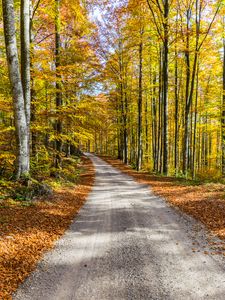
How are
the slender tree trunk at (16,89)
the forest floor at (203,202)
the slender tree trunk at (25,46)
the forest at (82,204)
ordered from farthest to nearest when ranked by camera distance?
1. the slender tree trunk at (25,46)
2. the slender tree trunk at (16,89)
3. the forest floor at (203,202)
4. the forest at (82,204)

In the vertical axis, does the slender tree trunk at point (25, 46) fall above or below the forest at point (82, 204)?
above

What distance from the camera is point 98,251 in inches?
198

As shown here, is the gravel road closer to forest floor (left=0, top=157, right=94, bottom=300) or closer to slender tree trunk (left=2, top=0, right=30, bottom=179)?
forest floor (left=0, top=157, right=94, bottom=300)

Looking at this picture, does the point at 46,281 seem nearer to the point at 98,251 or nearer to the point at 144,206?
the point at 98,251

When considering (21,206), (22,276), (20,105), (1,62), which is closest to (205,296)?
(22,276)

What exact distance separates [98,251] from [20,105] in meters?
5.74

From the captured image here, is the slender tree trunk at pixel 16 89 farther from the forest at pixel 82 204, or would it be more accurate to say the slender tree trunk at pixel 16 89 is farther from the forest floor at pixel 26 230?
the forest floor at pixel 26 230

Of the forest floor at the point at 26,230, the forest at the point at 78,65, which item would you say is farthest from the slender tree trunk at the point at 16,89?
the forest floor at the point at 26,230

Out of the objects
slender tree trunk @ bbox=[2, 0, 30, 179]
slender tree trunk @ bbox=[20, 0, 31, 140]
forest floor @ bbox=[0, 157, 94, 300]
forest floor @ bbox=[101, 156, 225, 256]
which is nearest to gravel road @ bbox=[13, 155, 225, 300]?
forest floor @ bbox=[0, 157, 94, 300]

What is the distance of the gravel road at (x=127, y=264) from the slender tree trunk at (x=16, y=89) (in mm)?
3076

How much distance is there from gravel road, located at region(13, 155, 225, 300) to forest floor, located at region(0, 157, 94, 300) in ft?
0.68

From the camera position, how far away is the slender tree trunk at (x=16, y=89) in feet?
26.4

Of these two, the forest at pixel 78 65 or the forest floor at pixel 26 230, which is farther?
the forest at pixel 78 65

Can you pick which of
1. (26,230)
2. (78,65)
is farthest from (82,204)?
(78,65)
